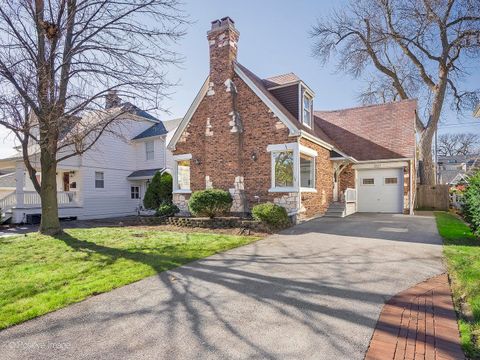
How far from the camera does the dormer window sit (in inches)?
566

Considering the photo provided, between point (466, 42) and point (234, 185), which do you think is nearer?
point (234, 185)

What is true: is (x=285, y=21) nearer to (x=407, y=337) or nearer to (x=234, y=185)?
(x=234, y=185)

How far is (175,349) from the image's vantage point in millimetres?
3066

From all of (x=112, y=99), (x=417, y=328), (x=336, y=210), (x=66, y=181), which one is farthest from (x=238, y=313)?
(x=66, y=181)

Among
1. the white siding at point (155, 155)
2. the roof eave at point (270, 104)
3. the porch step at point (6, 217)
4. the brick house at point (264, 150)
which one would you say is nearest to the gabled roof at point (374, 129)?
the brick house at point (264, 150)

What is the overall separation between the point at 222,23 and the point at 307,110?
5678mm

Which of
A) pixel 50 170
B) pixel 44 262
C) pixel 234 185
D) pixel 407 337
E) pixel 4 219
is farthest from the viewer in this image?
pixel 4 219

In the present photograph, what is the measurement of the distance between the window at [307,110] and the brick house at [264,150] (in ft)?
0.16

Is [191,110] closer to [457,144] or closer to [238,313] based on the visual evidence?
[238,313]

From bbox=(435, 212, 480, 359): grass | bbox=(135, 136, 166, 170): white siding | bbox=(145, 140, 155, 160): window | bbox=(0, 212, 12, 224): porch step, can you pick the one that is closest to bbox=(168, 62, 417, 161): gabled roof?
bbox=(135, 136, 166, 170): white siding

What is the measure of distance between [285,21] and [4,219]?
56.9 ft

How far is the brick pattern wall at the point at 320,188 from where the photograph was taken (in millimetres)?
12789

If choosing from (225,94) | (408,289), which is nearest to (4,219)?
(225,94)

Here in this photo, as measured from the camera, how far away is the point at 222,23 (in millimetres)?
13344
